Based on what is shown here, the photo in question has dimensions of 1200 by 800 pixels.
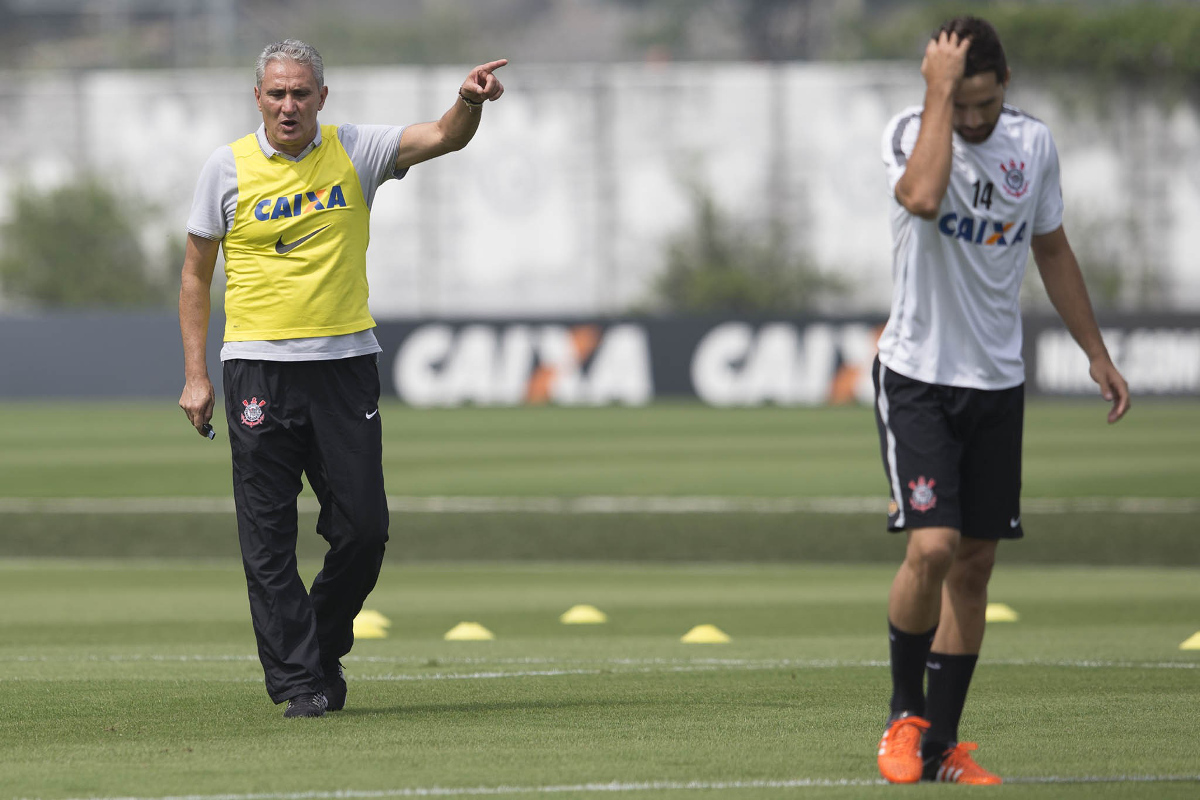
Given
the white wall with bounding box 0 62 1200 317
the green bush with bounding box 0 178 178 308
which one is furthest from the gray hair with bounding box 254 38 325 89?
the green bush with bounding box 0 178 178 308

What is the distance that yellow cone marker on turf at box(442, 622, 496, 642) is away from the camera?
844cm

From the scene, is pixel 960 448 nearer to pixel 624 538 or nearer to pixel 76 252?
pixel 624 538

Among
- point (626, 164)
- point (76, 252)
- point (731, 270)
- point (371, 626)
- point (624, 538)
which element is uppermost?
point (626, 164)

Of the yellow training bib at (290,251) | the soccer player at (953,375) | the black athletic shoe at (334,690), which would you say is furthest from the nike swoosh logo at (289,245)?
the soccer player at (953,375)

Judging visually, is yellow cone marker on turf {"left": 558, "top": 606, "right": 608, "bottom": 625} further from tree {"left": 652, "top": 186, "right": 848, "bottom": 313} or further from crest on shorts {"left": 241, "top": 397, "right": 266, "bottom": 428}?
tree {"left": 652, "top": 186, "right": 848, "bottom": 313}

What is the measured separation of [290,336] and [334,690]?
1.10 metres

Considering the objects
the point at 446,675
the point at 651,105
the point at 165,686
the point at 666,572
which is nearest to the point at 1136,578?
the point at 666,572

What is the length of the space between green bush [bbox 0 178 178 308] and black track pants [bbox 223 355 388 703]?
41.7 metres

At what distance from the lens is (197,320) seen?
569 cm

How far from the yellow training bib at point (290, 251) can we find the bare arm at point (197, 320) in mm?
72

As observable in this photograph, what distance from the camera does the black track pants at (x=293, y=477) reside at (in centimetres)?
562

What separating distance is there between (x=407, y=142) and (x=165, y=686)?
2.01 metres

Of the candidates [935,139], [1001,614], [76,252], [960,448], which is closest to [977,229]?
[935,139]

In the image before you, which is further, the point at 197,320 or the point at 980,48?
the point at 197,320
